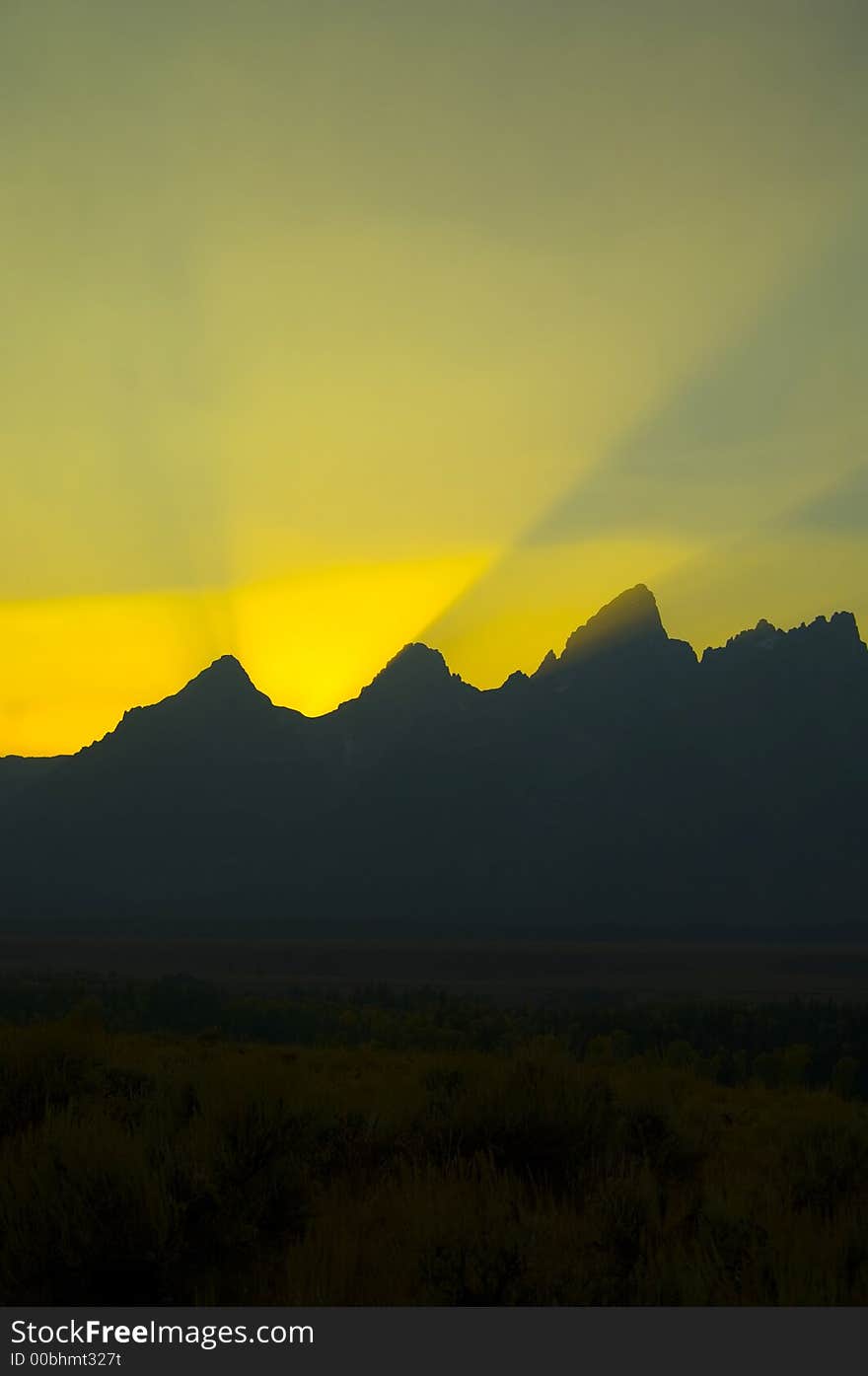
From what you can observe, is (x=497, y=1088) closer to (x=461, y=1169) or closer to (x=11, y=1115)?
(x=461, y=1169)

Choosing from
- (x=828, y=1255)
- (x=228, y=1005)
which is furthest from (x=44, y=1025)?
(x=228, y=1005)

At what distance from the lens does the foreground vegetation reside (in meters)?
7.21

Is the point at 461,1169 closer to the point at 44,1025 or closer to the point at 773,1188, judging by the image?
the point at 773,1188

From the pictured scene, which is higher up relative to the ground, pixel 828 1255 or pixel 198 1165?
pixel 198 1165

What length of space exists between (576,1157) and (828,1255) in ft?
10.2

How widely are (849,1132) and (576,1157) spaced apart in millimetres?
3232

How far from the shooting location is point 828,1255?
7.38 metres

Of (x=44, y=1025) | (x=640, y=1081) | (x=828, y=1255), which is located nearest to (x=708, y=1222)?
(x=828, y=1255)

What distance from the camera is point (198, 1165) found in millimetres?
8688

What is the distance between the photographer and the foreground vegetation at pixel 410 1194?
7207 millimetres

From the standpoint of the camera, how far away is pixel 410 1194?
29.2 ft
